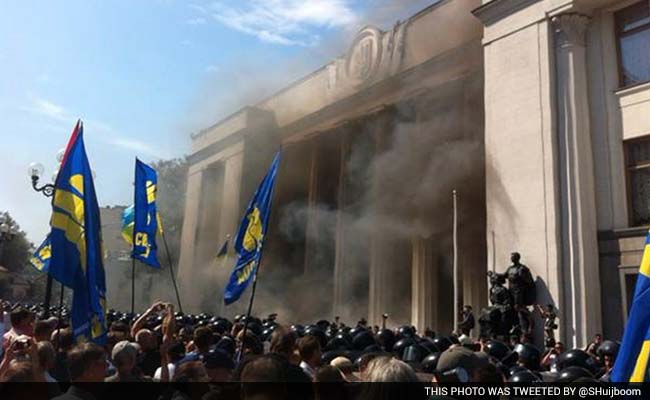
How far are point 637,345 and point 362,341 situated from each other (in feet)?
17.4

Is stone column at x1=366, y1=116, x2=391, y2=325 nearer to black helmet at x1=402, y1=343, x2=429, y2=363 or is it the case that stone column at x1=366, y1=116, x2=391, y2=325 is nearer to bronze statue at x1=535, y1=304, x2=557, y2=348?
bronze statue at x1=535, y1=304, x2=557, y2=348

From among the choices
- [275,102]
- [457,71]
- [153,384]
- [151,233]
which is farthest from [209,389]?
[275,102]

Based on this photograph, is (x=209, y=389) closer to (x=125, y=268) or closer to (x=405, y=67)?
(x=405, y=67)

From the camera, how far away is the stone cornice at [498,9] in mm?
14344

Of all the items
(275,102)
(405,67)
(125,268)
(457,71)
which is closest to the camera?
(457,71)

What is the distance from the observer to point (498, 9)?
48.7 ft

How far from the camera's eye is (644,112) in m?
11.9

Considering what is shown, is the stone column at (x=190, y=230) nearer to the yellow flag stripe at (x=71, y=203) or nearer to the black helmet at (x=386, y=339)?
the black helmet at (x=386, y=339)

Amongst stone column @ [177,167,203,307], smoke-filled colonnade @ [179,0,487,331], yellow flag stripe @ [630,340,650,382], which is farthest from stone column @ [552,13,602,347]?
stone column @ [177,167,203,307]

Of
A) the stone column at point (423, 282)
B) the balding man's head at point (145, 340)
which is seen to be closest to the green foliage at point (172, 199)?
the stone column at point (423, 282)

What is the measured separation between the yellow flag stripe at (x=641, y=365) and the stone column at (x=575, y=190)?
33.0 feet

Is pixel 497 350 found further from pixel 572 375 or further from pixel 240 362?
pixel 240 362

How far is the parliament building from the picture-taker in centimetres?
1232

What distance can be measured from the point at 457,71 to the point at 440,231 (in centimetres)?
581
